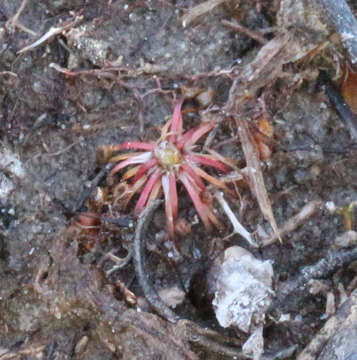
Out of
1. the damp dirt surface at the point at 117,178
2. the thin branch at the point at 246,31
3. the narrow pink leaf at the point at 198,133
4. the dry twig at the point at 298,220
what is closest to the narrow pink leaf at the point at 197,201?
the damp dirt surface at the point at 117,178

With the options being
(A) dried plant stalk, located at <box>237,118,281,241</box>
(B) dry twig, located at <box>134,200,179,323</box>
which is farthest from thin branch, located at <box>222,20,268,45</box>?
(B) dry twig, located at <box>134,200,179,323</box>

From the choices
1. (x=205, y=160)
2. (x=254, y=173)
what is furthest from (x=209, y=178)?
(x=254, y=173)

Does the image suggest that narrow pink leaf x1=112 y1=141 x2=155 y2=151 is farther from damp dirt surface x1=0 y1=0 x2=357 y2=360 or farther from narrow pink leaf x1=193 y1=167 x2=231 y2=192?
narrow pink leaf x1=193 y1=167 x2=231 y2=192

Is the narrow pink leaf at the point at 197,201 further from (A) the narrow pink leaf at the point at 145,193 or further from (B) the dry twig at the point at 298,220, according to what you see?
(B) the dry twig at the point at 298,220

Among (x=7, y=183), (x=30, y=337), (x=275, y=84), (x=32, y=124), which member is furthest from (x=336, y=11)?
(x=30, y=337)

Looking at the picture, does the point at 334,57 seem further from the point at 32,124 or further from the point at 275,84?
the point at 32,124

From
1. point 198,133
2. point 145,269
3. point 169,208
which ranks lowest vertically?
point 145,269

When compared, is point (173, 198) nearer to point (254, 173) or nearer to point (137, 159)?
point (137, 159)
